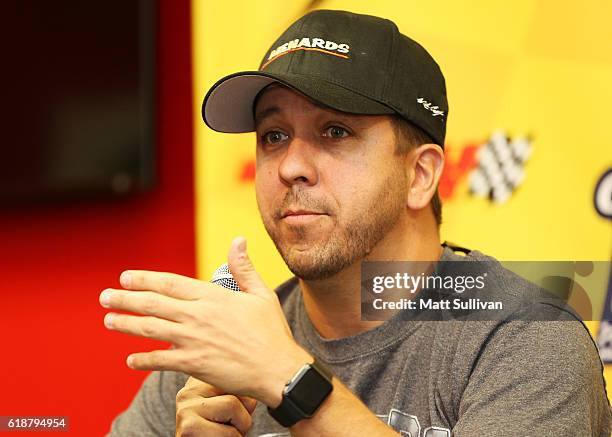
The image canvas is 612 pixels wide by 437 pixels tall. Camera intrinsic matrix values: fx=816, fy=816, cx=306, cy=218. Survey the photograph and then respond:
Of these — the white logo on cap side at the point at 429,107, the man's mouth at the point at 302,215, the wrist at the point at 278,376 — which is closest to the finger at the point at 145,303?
the wrist at the point at 278,376

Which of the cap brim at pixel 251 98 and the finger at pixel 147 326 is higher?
the cap brim at pixel 251 98

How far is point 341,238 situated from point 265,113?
0.76 ft

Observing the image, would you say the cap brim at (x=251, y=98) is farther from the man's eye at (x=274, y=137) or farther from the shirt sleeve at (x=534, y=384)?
the shirt sleeve at (x=534, y=384)

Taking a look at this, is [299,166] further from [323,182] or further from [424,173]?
[424,173]

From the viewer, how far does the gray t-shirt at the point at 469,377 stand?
0.99 meters

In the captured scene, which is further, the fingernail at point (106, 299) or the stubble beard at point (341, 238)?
the stubble beard at point (341, 238)

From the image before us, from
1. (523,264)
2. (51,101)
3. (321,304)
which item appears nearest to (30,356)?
(321,304)

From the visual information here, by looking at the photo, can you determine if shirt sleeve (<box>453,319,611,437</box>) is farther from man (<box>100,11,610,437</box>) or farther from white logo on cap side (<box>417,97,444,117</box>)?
white logo on cap side (<box>417,97,444,117</box>)

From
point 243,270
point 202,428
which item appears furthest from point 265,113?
point 202,428

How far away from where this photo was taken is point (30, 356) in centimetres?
154

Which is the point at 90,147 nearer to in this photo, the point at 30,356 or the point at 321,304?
the point at 30,356

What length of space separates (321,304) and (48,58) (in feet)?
3.82

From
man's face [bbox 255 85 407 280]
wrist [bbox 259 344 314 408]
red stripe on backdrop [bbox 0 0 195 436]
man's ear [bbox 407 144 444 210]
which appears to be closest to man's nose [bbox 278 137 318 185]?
man's face [bbox 255 85 407 280]

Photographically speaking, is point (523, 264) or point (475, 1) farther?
point (475, 1)
